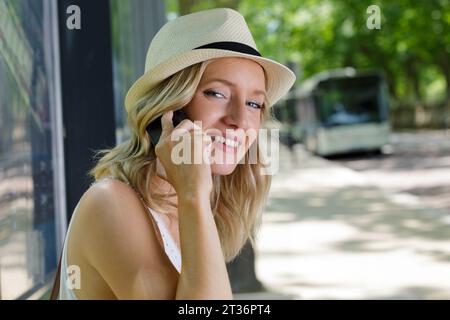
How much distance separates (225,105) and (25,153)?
5.60ft

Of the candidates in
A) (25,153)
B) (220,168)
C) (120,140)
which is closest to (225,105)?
(220,168)

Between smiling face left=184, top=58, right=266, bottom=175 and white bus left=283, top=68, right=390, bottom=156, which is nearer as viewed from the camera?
smiling face left=184, top=58, right=266, bottom=175

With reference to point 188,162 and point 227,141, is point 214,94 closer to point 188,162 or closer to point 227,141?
point 227,141

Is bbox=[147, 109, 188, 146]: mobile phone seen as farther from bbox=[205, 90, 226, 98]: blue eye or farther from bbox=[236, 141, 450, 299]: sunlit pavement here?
bbox=[236, 141, 450, 299]: sunlit pavement

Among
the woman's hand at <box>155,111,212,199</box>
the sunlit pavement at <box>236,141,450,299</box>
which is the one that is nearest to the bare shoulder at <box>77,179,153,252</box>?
the woman's hand at <box>155,111,212,199</box>

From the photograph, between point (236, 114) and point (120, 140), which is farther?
point (120, 140)

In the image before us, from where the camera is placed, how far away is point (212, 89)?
65.8 inches

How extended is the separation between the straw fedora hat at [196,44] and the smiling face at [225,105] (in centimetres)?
3

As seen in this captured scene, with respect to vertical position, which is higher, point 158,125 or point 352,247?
point 158,125

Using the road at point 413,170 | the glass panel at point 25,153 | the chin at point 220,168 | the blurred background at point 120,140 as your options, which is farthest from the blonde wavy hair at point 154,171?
the road at point 413,170

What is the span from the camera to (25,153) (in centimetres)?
318

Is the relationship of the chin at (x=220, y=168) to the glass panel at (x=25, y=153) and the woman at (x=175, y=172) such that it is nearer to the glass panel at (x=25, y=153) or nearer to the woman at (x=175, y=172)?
the woman at (x=175, y=172)

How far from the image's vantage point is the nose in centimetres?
166
